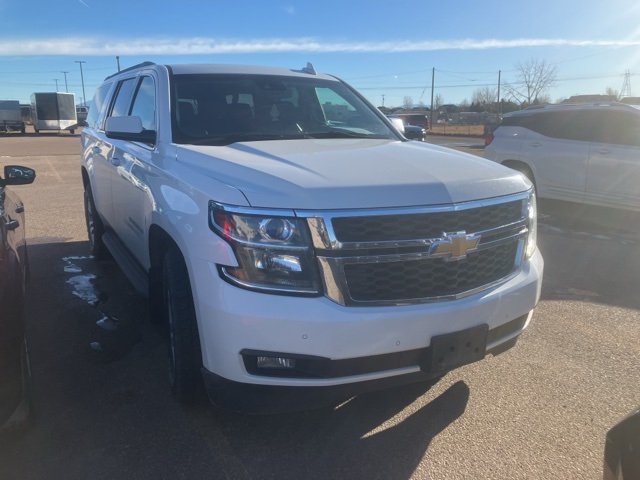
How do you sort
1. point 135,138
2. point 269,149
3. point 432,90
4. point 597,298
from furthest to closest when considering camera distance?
point 432,90
point 597,298
point 135,138
point 269,149

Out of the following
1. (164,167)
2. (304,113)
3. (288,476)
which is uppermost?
(304,113)

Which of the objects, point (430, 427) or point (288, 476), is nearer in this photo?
point (288, 476)

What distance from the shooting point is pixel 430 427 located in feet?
10.5

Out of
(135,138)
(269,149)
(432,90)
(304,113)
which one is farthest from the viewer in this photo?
(432,90)

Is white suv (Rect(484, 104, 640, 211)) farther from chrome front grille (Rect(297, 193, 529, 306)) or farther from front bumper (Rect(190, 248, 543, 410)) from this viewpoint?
front bumper (Rect(190, 248, 543, 410))

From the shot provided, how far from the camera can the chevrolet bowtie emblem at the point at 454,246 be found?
8.96ft

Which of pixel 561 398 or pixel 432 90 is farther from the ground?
pixel 432 90

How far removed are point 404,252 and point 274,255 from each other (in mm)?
604

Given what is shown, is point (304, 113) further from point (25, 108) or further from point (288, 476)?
point (25, 108)

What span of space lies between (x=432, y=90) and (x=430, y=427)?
77.6 metres

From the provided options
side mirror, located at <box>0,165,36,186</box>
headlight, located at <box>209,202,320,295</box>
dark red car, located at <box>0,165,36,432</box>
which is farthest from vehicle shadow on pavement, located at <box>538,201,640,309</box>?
side mirror, located at <box>0,165,36,186</box>

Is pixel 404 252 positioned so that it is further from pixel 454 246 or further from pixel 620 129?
pixel 620 129

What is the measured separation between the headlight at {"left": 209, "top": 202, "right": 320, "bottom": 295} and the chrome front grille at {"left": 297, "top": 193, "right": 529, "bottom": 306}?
0.05 meters

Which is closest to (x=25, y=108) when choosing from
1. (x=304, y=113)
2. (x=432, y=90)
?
(x=432, y=90)
